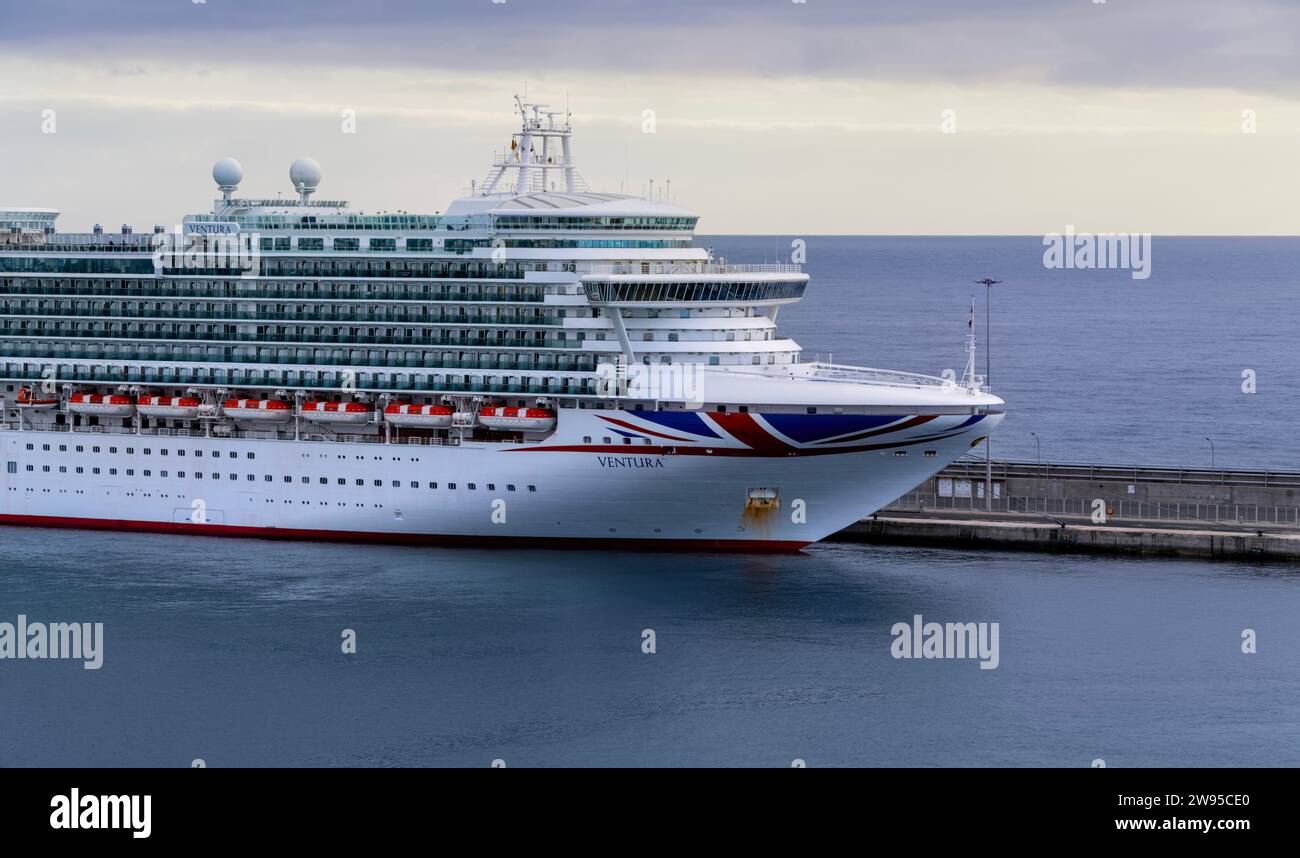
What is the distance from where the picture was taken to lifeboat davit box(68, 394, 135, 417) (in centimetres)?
5950

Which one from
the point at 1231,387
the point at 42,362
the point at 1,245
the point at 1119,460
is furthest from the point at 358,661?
the point at 1231,387

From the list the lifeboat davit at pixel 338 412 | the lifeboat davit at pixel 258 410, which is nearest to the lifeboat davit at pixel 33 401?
the lifeboat davit at pixel 258 410

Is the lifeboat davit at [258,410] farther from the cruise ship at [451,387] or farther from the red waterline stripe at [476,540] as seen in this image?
the red waterline stripe at [476,540]

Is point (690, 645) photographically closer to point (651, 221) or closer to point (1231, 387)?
point (651, 221)

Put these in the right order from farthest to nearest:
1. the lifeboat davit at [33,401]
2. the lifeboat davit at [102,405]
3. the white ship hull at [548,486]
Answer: the lifeboat davit at [33,401]
the lifeboat davit at [102,405]
the white ship hull at [548,486]

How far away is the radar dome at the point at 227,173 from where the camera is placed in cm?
6134

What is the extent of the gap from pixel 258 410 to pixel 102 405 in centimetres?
535

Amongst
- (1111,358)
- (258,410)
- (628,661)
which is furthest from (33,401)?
(1111,358)

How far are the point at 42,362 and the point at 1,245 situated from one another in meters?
4.80

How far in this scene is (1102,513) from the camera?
196ft

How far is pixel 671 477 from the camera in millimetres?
53969

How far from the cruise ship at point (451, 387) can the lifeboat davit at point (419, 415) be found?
7 cm

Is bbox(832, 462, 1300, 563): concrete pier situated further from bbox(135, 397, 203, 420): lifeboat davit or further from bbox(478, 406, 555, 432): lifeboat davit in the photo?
bbox(135, 397, 203, 420): lifeboat davit

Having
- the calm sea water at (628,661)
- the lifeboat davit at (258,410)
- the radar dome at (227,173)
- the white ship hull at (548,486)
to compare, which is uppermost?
the radar dome at (227,173)
